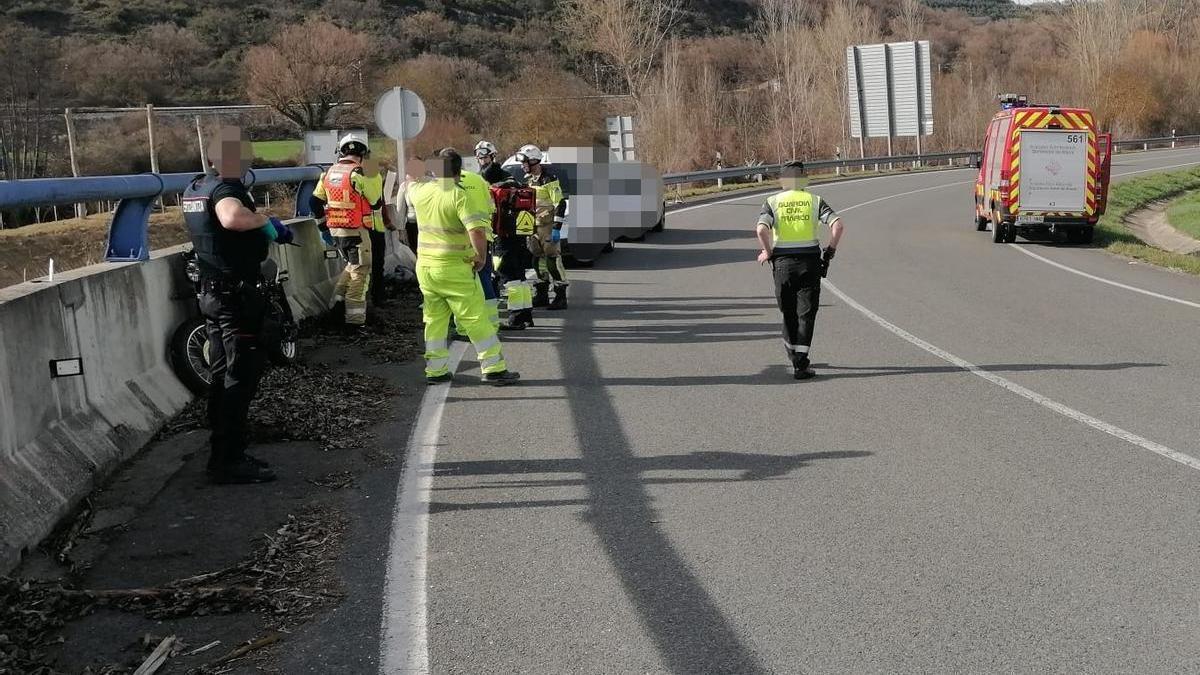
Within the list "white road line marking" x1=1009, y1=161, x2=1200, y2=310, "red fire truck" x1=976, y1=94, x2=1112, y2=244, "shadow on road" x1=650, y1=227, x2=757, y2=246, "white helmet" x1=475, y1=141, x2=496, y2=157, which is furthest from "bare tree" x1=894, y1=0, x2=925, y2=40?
"white helmet" x1=475, y1=141, x2=496, y2=157

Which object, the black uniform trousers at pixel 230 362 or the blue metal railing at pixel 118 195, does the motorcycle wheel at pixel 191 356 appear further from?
the black uniform trousers at pixel 230 362

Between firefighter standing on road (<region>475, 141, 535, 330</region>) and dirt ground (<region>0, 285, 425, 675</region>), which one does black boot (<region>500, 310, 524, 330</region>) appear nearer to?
firefighter standing on road (<region>475, 141, 535, 330</region>)

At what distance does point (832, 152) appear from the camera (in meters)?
57.7

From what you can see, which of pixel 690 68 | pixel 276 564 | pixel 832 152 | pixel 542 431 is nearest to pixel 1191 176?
pixel 832 152

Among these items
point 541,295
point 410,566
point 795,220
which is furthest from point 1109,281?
point 410,566

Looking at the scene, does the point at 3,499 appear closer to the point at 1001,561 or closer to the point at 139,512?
the point at 139,512

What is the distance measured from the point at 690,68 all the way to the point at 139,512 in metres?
48.7

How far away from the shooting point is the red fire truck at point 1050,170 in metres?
21.0

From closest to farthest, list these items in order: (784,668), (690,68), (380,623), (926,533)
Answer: (784,668), (380,623), (926,533), (690,68)

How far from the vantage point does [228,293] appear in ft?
21.8

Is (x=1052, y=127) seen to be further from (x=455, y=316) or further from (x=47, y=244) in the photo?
(x=47, y=244)

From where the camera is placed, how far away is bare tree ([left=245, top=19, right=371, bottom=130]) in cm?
5725

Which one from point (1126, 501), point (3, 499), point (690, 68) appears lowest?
point (1126, 501)

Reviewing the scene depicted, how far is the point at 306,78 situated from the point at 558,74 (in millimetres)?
21509
